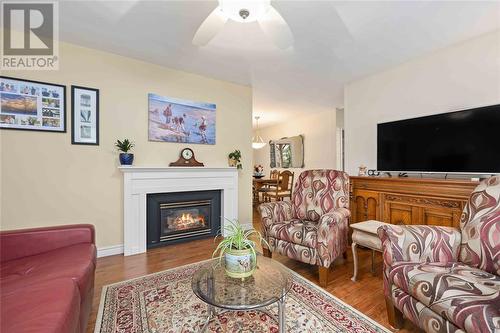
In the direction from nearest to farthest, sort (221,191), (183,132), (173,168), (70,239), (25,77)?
1. (70,239)
2. (25,77)
3. (173,168)
4. (183,132)
5. (221,191)

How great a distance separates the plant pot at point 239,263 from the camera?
1.25m

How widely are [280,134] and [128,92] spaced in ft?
15.7

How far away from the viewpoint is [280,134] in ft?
22.4

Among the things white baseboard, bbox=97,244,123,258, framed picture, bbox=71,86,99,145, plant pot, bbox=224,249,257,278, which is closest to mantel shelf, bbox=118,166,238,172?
framed picture, bbox=71,86,99,145

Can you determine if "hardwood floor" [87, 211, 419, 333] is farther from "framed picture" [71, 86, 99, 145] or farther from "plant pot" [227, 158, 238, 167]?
"framed picture" [71, 86, 99, 145]

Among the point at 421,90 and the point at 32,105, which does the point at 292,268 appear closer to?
the point at 421,90

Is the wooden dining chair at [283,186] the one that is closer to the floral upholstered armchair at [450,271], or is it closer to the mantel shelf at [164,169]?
the mantel shelf at [164,169]

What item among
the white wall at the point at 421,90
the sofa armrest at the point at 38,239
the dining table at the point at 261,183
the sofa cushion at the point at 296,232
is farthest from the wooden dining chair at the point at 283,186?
the sofa armrest at the point at 38,239

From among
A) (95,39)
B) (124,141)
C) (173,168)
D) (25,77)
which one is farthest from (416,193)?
(25,77)

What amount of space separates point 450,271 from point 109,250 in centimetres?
313

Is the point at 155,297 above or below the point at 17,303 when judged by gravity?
below

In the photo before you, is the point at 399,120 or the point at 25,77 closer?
the point at 25,77

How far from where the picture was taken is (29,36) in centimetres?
223

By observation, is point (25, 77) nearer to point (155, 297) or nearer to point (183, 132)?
point (183, 132)
